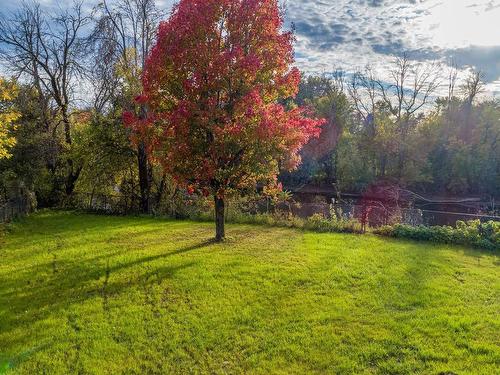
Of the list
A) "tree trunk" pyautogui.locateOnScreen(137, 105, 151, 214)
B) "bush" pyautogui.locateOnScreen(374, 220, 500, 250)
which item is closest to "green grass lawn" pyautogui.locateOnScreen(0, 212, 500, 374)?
"bush" pyautogui.locateOnScreen(374, 220, 500, 250)

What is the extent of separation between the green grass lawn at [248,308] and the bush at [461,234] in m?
0.62

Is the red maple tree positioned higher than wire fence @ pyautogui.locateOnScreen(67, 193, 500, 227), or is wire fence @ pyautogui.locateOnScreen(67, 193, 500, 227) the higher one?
the red maple tree

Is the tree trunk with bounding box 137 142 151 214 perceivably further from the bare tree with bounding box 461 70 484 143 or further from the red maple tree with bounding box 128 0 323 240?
the bare tree with bounding box 461 70 484 143

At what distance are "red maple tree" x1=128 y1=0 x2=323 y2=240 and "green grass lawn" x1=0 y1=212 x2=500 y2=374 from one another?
7.98ft

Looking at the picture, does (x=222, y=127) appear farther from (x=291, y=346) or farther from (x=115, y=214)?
(x=115, y=214)

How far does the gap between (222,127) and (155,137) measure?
1.84m

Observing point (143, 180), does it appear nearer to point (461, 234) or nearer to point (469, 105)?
point (461, 234)

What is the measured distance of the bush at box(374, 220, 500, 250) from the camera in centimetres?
1128

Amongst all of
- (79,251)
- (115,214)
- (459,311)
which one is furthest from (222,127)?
(115,214)

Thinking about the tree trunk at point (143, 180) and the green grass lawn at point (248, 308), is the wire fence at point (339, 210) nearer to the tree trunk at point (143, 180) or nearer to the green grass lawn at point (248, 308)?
the tree trunk at point (143, 180)

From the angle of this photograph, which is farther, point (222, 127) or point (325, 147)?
point (325, 147)

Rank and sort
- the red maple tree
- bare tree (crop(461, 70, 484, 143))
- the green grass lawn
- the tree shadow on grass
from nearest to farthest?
the green grass lawn, the tree shadow on grass, the red maple tree, bare tree (crop(461, 70, 484, 143))

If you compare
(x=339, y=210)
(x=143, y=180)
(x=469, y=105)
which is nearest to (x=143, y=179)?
(x=143, y=180)

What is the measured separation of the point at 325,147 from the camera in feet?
123
